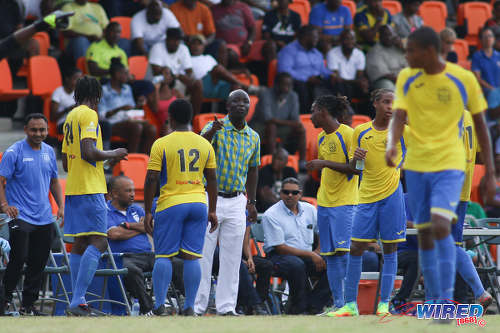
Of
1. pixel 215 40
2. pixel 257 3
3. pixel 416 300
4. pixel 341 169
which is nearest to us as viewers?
pixel 341 169

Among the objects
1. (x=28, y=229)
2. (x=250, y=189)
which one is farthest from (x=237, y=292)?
(x=28, y=229)

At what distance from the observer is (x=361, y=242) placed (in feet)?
25.9

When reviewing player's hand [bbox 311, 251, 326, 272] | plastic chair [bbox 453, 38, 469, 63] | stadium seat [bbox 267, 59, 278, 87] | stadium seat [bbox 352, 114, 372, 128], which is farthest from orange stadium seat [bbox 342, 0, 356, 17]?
player's hand [bbox 311, 251, 326, 272]

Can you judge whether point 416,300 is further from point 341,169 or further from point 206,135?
point 206,135

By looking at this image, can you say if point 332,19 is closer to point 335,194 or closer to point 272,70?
point 272,70

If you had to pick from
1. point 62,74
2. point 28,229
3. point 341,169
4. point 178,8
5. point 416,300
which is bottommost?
point 416,300

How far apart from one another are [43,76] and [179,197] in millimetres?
5777

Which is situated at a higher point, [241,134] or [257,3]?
[257,3]

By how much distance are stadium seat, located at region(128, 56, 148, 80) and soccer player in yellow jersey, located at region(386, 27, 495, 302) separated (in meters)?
8.01

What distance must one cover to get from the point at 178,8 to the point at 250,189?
6.50 metres

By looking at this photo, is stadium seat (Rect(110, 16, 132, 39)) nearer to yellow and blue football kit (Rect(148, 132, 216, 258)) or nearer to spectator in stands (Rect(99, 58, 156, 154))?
spectator in stands (Rect(99, 58, 156, 154))

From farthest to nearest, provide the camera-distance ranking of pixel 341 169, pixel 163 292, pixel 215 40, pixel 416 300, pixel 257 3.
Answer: pixel 257 3 < pixel 215 40 < pixel 416 300 < pixel 341 169 < pixel 163 292

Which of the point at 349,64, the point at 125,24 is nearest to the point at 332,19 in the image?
the point at 349,64

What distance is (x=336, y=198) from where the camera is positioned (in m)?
8.31
